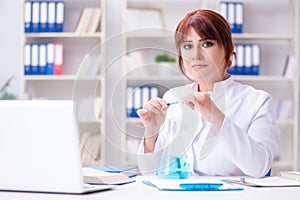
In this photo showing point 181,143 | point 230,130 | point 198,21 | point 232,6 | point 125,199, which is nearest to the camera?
point 125,199

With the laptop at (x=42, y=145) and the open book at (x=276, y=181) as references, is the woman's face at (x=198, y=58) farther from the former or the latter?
the laptop at (x=42, y=145)

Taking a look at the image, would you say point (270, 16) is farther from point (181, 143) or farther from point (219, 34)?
point (181, 143)

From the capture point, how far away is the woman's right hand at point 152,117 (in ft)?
4.89

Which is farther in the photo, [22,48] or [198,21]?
[22,48]

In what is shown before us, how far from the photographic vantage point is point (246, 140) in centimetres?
169

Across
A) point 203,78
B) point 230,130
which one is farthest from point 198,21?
point 230,130

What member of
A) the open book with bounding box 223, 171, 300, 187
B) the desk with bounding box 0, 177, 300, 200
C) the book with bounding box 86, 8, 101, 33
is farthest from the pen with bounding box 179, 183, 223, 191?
the book with bounding box 86, 8, 101, 33

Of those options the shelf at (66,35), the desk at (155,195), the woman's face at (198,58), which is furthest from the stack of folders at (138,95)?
the shelf at (66,35)

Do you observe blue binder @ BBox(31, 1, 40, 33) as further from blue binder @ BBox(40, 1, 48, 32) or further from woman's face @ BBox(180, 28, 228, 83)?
woman's face @ BBox(180, 28, 228, 83)

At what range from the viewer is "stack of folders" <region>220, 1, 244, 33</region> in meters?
4.57

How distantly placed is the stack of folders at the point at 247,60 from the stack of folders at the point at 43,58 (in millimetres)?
1311

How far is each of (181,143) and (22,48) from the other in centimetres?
326

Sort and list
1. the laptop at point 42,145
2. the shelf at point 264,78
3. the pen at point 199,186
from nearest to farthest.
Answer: the laptop at point 42,145 < the pen at point 199,186 < the shelf at point 264,78

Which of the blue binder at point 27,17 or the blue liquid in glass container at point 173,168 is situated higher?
the blue binder at point 27,17
